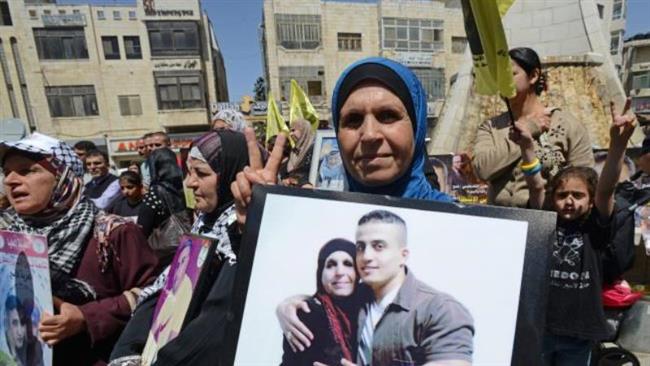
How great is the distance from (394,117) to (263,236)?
0.53 metres

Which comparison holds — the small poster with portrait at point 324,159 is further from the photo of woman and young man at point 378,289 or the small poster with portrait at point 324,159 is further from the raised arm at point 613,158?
the photo of woman and young man at point 378,289

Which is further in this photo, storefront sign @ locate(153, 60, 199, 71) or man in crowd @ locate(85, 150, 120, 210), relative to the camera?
storefront sign @ locate(153, 60, 199, 71)

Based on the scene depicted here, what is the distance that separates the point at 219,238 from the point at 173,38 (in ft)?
86.7

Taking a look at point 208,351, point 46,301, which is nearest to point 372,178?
point 208,351

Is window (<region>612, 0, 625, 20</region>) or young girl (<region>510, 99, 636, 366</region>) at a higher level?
window (<region>612, 0, 625, 20</region>)

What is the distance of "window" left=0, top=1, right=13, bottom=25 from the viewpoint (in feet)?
72.7

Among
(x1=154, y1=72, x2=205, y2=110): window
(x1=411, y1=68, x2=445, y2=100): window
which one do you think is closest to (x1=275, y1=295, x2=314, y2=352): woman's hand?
(x1=154, y1=72, x2=205, y2=110): window

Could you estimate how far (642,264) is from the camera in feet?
9.37

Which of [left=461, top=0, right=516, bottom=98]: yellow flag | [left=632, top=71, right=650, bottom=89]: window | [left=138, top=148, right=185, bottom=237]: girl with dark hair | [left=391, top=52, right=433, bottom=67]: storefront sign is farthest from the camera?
[left=632, top=71, right=650, bottom=89]: window

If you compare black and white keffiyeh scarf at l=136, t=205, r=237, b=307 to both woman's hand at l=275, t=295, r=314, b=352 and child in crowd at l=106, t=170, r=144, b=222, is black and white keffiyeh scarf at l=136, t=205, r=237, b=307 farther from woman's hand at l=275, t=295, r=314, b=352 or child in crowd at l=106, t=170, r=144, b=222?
child in crowd at l=106, t=170, r=144, b=222

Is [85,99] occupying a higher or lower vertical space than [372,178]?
higher

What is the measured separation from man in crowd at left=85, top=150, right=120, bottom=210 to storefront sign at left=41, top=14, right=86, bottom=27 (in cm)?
2368

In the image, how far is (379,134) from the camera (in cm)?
99

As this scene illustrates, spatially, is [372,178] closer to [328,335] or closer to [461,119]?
[328,335]
